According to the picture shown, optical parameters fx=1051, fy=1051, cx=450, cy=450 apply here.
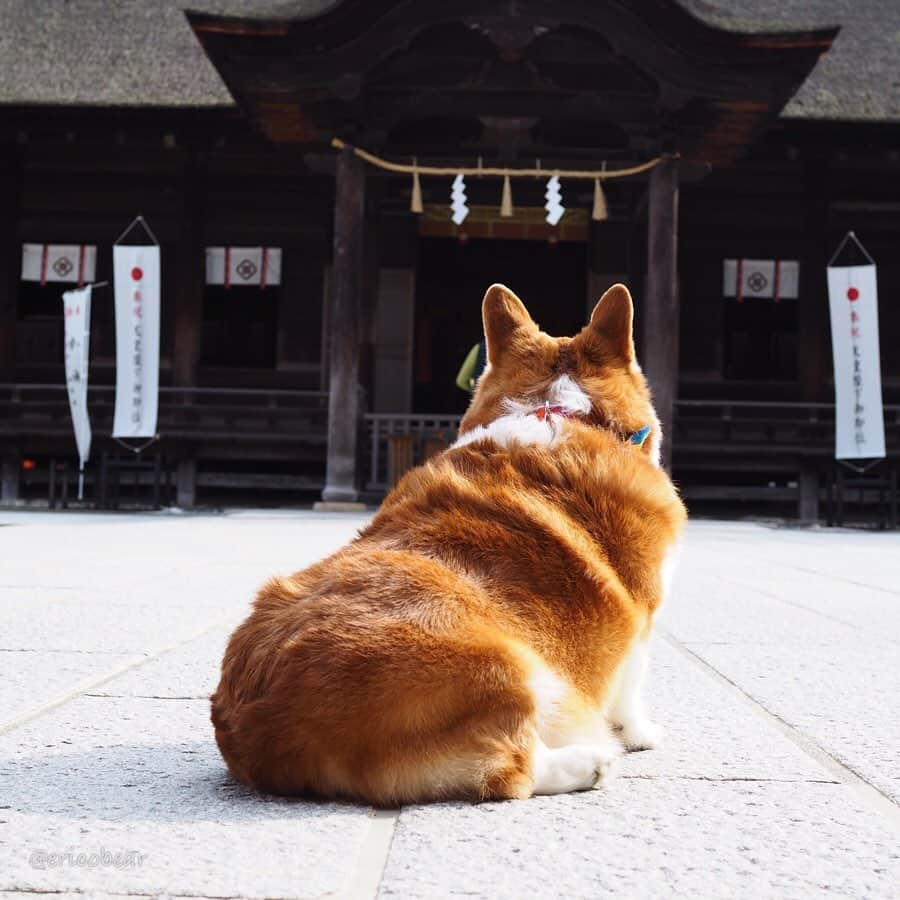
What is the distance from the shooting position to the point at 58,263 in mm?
14789

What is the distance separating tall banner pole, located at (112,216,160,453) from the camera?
486 inches

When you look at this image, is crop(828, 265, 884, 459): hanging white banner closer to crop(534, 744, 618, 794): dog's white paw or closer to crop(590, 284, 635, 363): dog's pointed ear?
crop(590, 284, 635, 363): dog's pointed ear

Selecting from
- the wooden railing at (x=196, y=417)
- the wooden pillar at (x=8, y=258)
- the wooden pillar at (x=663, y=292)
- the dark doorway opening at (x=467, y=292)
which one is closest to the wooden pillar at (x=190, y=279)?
the wooden railing at (x=196, y=417)

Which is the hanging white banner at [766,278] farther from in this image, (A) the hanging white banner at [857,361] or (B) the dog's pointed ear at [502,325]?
(B) the dog's pointed ear at [502,325]

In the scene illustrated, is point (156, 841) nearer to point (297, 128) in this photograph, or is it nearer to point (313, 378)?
point (297, 128)

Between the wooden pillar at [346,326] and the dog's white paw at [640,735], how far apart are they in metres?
9.82

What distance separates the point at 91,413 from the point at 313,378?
3.06 meters

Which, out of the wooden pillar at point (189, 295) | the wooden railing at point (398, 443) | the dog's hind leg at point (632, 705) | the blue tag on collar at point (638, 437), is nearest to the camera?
the dog's hind leg at point (632, 705)

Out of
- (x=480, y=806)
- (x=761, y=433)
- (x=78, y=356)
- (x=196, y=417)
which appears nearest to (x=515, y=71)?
(x=761, y=433)

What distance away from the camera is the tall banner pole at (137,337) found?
12344mm

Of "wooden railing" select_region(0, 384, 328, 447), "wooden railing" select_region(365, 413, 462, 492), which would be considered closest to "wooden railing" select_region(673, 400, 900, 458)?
"wooden railing" select_region(365, 413, 462, 492)

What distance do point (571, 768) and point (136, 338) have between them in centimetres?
1133

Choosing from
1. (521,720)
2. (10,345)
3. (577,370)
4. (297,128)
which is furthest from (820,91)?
(521,720)

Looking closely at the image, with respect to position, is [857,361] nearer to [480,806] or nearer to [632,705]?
[632,705]
